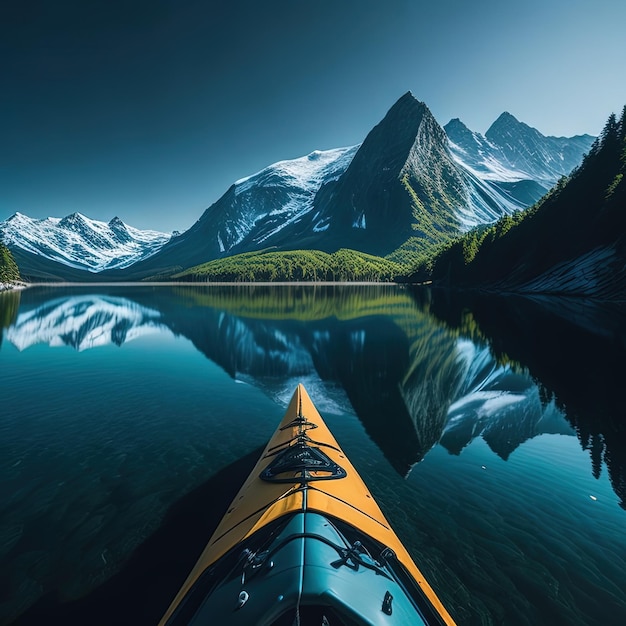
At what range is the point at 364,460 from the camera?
14531mm

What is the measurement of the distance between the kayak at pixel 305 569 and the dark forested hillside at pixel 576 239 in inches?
3321

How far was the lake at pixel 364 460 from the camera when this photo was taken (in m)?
8.43

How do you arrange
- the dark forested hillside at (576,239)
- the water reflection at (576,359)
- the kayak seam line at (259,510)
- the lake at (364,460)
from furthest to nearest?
the dark forested hillside at (576,239), the water reflection at (576,359), the lake at (364,460), the kayak seam line at (259,510)

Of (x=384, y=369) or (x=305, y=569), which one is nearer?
(x=305, y=569)

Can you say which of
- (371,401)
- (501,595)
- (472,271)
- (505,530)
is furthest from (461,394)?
(472,271)

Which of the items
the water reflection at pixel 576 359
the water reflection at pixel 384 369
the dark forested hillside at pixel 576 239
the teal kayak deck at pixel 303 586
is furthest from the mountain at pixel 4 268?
the dark forested hillside at pixel 576 239

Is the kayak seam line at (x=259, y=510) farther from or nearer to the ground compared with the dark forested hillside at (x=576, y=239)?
nearer to the ground

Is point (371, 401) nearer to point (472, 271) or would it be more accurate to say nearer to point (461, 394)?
point (461, 394)

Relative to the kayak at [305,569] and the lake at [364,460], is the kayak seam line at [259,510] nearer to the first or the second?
the kayak at [305,569]

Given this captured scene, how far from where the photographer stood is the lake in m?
8.43

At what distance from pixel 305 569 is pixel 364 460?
10098 mm

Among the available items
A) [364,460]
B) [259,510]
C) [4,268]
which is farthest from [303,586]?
[4,268]

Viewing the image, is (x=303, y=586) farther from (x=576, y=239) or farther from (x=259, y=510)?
(x=576, y=239)

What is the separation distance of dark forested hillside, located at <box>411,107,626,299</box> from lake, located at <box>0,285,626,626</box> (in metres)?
49.4
